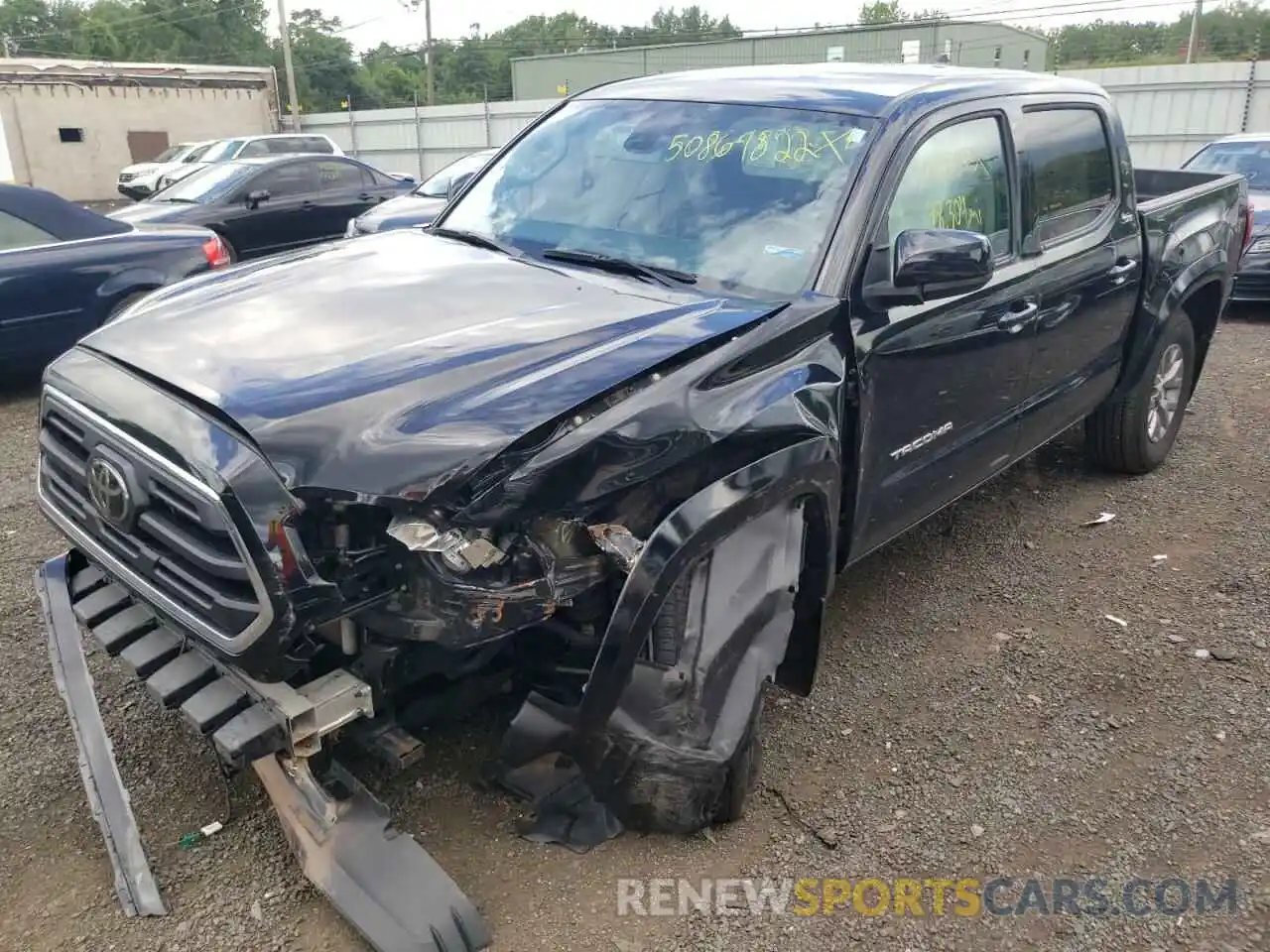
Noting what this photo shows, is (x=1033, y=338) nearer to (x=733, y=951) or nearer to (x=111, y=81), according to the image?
(x=733, y=951)

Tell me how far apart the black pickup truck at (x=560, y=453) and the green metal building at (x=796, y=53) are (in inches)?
1177

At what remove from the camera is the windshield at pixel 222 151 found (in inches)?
771

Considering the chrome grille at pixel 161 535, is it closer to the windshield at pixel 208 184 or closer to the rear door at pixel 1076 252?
the rear door at pixel 1076 252

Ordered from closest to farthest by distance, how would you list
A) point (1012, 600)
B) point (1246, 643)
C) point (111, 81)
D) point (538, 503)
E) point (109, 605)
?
point (538, 503) < point (109, 605) < point (1246, 643) < point (1012, 600) < point (111, 81)

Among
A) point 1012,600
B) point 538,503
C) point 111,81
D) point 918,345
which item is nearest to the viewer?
point 538,503

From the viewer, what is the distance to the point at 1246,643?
382 centimetres

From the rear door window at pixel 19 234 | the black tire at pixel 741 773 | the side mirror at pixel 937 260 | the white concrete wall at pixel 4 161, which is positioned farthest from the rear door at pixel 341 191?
the white concrete wall at pixel 4 161

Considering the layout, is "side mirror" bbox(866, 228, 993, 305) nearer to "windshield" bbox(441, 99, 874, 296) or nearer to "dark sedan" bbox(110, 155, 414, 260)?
"windshield" bbox(441, 99, 874, 296)

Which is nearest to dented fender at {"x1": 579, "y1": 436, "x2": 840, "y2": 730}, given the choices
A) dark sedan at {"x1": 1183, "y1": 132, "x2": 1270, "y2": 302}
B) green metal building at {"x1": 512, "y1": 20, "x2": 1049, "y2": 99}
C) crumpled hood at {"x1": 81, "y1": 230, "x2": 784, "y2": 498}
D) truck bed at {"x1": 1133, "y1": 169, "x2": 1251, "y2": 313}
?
crumpled hood at {"x1": 81, "y1": 230, "x2": 784, "y2": 498}

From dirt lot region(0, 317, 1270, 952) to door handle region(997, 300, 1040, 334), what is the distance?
3.73 ft

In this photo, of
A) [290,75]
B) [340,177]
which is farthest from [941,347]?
[290,75]

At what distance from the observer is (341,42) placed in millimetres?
66375

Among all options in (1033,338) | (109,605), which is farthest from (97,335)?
(1033,338)

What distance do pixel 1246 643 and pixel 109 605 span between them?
3.90 meters
